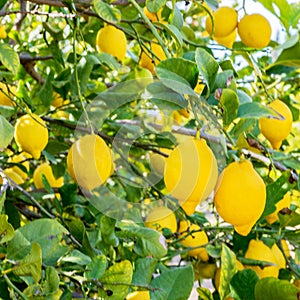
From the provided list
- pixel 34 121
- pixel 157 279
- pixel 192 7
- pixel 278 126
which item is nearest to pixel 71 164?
pixel 34 121

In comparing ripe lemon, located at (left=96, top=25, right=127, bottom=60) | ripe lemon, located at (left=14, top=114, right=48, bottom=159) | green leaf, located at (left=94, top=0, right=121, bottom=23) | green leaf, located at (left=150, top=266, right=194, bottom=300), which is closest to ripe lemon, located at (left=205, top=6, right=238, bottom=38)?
ripe lemon, located at (left=96, top=25, right=127, bottom=60)

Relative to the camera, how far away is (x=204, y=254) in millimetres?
1192

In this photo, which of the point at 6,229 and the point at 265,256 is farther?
the point at 265,256

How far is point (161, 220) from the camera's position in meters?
1.09

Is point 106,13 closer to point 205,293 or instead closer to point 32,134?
point 32,134

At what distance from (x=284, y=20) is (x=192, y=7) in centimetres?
69

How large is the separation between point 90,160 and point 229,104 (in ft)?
0.79

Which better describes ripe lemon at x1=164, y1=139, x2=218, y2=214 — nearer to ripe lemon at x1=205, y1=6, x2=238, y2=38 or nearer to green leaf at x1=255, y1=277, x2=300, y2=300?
green leaf at x1=255, y1=277, x2=300, y2=300

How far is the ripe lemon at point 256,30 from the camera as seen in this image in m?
1.04

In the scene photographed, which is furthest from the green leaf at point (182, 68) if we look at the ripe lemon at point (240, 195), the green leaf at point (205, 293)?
the green leaf at point (205, 293)

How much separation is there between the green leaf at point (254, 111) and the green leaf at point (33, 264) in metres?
0.27

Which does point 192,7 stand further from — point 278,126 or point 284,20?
point 278,126

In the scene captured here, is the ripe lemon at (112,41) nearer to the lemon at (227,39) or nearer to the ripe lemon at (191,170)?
the lemon at (227,39)

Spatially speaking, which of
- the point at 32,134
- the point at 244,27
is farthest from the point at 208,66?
the point at 244,27
